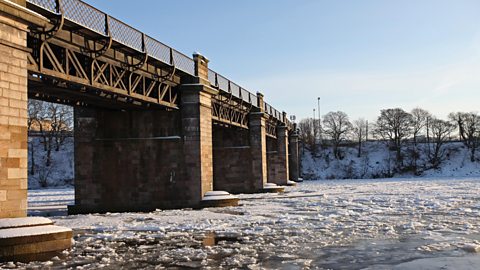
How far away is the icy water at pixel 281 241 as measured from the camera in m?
9.73

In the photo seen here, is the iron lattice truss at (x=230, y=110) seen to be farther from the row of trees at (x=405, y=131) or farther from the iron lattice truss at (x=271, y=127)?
the row of trees at (x=405, y=131)

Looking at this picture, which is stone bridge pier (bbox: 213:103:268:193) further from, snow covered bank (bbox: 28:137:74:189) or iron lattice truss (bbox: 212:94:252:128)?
snow covered bank (bbox: 28:137:74:189)

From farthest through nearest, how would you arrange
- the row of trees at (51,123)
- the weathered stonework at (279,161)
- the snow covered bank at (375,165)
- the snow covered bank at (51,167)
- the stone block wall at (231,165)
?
the snow covered bank at (375,165)
the row of trees at (51,123)
the snow covered bank at (51,167)
the weathered stonework at (279,161)
the stone block wall at (231,165)

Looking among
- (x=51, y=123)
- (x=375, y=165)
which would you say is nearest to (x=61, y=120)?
(x=51, y=123)

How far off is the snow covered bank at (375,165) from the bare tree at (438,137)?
0.92 meters

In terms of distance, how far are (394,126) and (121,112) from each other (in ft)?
253

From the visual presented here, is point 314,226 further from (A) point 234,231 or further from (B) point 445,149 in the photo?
(B) point 445,149

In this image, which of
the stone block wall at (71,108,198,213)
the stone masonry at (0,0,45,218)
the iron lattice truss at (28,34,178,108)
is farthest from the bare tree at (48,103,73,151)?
the stone masonry at (0,0,45,218)

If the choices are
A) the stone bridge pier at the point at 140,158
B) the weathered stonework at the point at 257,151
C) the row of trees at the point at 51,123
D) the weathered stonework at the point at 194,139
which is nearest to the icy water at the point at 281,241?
the weathered stonework at the point at 194,139

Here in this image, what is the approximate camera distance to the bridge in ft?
41.7

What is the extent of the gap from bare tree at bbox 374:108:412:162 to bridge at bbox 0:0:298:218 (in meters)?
60.1

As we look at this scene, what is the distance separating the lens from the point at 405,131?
9369 cm

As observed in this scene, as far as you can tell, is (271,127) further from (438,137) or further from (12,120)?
(438,137)

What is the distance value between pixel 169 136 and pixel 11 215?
13.8 metres
